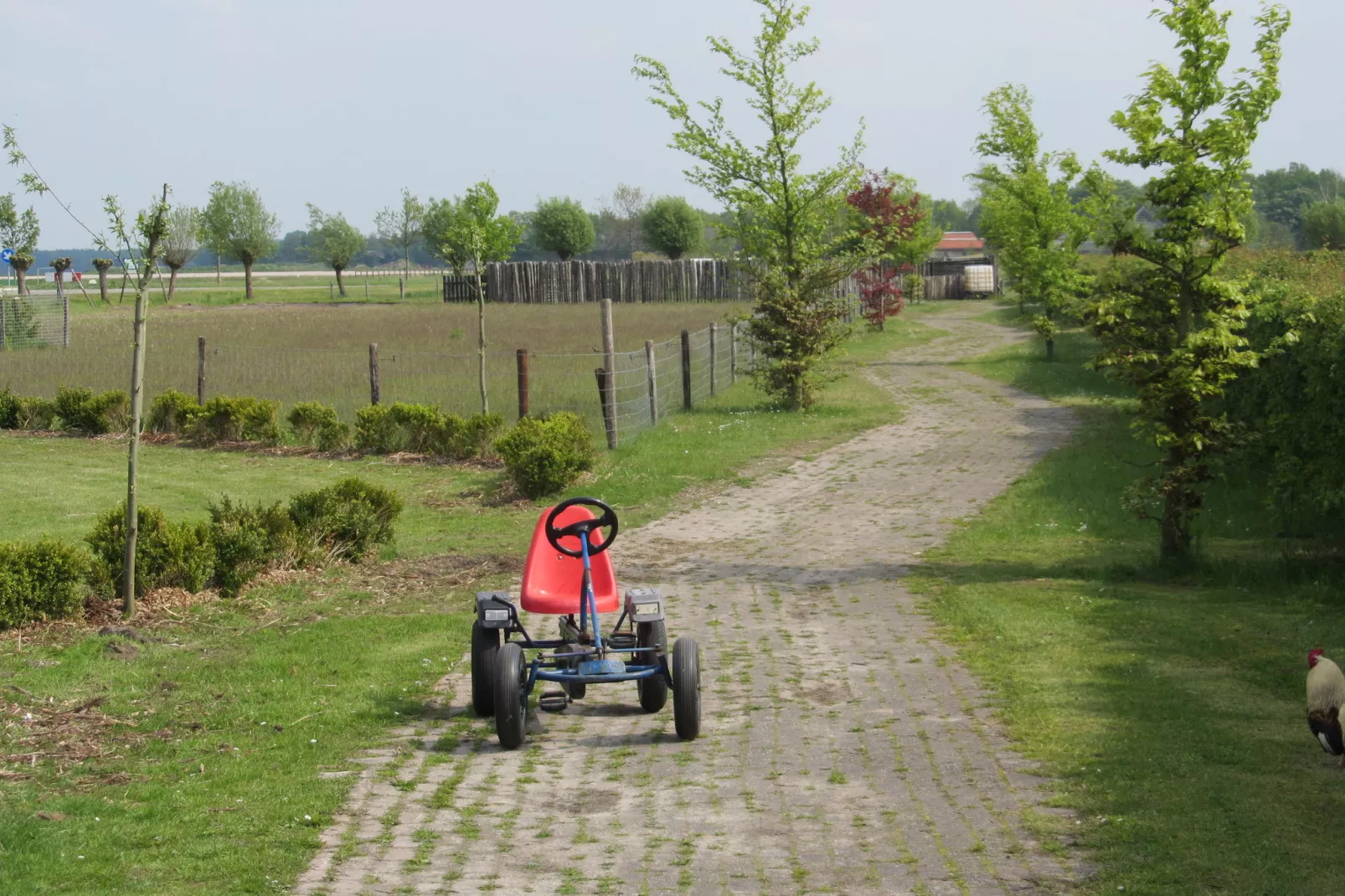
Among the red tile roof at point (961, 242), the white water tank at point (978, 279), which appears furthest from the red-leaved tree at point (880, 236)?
the red tile roof at point (961, 242)

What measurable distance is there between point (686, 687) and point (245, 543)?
192 inches

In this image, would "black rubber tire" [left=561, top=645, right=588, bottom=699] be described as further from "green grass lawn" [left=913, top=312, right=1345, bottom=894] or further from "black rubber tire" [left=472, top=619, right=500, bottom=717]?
"green grass lawn" [left=913, top=312, right=1345, bottom=894]

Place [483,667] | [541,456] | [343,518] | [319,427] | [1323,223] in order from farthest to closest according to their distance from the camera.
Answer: [1323,223], [319,427], [541,456], [343,518], [483,667]

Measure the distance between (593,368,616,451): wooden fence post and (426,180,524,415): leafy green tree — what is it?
7.08ft

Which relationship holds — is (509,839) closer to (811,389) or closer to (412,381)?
(811,389)

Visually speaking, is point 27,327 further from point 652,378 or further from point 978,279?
point 978,279

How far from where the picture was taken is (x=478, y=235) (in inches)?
821

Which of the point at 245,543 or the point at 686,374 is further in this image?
the point at 686,374

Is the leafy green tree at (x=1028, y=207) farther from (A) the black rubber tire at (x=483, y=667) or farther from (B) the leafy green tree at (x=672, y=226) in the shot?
(B) the leafy green tree at (x=672, y=226)

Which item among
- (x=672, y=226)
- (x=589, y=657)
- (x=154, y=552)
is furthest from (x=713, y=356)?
(x=672, y=226)

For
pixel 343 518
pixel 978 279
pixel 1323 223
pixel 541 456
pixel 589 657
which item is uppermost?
pixel 978 279

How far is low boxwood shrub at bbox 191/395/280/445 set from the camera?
19.5 meters

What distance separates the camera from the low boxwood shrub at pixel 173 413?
20109mm

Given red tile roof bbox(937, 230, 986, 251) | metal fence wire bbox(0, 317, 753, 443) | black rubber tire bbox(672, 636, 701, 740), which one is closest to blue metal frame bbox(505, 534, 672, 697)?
black rubber tire bbox(672, 636, 701, 740)
